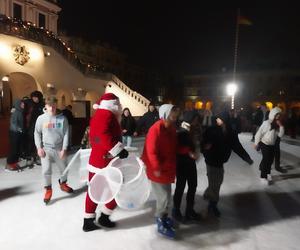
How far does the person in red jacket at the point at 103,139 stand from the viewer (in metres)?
4.03

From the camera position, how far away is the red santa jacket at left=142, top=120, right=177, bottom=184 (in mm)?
4023

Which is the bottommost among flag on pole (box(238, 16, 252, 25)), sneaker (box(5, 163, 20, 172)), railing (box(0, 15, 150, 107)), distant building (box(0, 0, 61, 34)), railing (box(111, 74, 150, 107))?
sneaker (box(5, 163, 20, 172))

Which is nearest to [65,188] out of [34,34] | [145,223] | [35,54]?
[145,223]

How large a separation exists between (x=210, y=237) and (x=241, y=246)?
420mm

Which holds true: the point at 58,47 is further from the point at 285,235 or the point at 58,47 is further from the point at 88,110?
the point at 285,235

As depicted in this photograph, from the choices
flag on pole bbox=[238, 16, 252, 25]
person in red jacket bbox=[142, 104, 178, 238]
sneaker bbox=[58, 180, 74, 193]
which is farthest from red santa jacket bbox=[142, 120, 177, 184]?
flag on pole bbox=[238, 16, 252, 25]

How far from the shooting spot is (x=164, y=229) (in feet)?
13.4

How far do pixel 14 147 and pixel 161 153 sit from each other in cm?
527

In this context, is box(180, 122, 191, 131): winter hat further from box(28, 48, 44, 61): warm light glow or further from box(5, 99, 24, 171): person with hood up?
box(28, 48, 44, 61): warm light glow

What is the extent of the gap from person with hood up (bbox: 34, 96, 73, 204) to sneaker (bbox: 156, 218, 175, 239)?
84.7 inches

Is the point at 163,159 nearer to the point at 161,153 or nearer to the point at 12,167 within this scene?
the point at 161,153

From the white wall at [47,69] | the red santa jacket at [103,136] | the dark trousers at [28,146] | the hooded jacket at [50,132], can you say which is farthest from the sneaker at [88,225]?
the white wall at [47,69]

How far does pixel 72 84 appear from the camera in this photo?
64.6 ft

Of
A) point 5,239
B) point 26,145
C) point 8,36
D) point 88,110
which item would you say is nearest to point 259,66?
point 88,110
